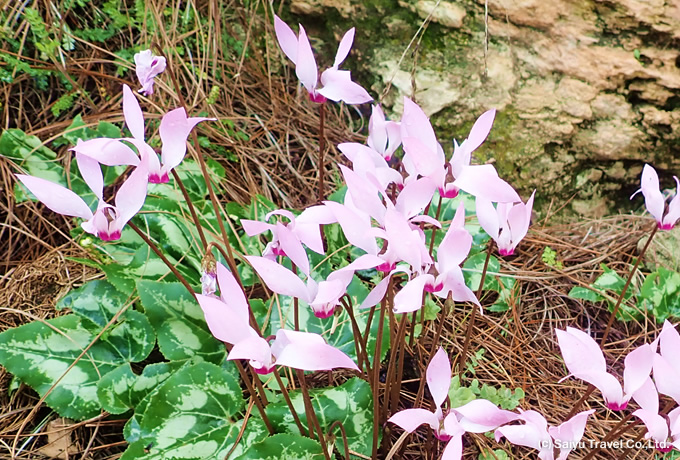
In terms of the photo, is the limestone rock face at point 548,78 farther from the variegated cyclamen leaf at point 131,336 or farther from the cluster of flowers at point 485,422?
the cluster of flowers at point 485,422

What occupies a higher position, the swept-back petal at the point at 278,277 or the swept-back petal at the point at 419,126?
the swept-back petal at the point at 419,126

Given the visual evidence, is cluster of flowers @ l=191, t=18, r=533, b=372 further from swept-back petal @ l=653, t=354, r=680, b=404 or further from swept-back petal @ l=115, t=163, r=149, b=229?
swept-back petal @ l=653, t=354, r=680, b=404

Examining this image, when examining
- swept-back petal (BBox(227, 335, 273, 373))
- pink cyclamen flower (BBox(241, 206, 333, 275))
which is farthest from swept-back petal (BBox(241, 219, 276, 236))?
swept-back petal (BBox(227, 335, 273, 373))

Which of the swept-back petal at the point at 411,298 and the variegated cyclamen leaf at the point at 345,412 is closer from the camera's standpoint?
the swept-back petal at the point at 411,298

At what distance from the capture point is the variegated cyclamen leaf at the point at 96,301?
154 centimetres

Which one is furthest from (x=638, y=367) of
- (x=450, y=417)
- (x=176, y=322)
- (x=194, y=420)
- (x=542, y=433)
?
(x=176, y=322)

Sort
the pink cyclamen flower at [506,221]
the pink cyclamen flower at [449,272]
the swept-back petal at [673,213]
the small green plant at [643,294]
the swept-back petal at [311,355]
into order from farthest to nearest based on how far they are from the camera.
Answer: the small green plant at [643,294]
the swept-back petal at [673,213]
the pink cyclamen flower at [506,221]
the pink cyclamen flower at [449,272]
the swept-back petal at [311,355]

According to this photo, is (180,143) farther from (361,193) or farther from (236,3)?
(236,3)

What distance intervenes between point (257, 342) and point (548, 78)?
1.85 meters

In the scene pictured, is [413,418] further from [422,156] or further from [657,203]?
[657,203]

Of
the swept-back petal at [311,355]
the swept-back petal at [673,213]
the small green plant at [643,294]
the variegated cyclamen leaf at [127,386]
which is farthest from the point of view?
the small green plant at [643,294]

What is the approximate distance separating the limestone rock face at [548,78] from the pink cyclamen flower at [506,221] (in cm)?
A: 118

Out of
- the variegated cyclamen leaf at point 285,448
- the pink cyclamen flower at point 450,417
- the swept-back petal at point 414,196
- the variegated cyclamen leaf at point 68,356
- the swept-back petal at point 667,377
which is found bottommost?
the variegated cyclamen leaf at point 68,356

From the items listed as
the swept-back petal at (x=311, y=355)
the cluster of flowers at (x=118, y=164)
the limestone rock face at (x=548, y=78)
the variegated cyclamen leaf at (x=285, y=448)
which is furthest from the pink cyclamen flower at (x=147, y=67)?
the limestone rock face at (x=548, y=78)
